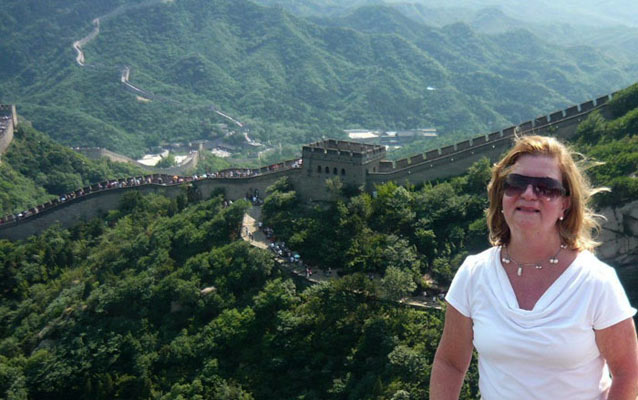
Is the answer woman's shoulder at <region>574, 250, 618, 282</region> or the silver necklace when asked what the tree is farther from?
woman's shoulder at <region>574, 250, 618, 282</region>

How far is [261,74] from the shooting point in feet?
454

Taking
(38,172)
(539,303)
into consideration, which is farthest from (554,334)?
(38,172)

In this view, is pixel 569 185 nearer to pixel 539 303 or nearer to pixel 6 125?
pixel 539 303

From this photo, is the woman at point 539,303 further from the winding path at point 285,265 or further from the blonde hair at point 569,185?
the winding path at point 285,265

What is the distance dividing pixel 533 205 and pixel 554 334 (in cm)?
96

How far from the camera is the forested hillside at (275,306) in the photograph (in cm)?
2634

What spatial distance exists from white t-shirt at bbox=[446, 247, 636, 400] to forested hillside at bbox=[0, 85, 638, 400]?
17.8 m

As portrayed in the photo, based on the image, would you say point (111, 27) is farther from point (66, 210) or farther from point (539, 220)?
point (539, 220)

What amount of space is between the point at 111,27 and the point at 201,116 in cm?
4401

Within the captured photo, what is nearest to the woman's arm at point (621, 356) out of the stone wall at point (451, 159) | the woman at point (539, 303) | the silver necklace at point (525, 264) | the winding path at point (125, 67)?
the woman at point (539, 303)

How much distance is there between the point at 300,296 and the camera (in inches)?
1172

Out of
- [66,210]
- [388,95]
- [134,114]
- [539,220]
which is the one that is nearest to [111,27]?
[134,114]

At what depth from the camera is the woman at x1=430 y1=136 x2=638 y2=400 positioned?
4891mm

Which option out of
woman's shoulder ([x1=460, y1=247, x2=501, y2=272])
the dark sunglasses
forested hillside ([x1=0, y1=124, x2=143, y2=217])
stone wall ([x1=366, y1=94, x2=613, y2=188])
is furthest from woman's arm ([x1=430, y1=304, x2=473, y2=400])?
forested hillside ([x1=0, y1=124, x2=143, y2=217])
